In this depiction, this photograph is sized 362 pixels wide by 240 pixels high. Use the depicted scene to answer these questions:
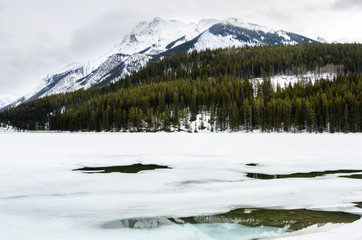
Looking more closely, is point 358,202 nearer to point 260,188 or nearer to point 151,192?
point 260,188

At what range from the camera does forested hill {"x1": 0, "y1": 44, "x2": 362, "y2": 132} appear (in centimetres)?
9599

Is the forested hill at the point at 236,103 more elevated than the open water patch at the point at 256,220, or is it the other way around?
the forested hill at the point at 236,103

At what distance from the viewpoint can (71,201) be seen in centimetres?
999

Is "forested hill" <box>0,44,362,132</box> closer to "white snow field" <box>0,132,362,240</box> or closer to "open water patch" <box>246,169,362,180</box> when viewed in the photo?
"open water patch" <box>246,169,362,180</box>

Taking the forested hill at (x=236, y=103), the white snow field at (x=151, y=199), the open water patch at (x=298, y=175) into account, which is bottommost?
the open water patch at (x=298, y=175)

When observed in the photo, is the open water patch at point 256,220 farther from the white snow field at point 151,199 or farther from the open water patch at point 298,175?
the open water patch at point 298,175

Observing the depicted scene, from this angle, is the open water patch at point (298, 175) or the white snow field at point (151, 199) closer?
the white snow field at point (151, 199)

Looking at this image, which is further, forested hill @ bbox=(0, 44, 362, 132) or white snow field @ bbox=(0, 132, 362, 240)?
forested hill @ bbox=(0, 44, 362, 132)

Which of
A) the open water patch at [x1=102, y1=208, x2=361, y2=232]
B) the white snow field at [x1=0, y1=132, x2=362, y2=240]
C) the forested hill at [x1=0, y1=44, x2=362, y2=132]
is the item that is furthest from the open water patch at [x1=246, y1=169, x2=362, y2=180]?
the forested hill at [x1=0, y1=44, x2=362, y2=132]

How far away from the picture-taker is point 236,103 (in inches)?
4722

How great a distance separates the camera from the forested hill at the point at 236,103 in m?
96.0

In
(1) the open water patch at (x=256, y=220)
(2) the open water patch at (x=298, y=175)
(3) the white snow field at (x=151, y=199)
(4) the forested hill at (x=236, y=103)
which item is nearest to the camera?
(3) the white snow field at (x=151, y=199)

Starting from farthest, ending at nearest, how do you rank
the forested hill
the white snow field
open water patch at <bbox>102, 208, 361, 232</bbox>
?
the forested hill < open water patch at <bbox>102, 208, 361, 232</bbox> < the white snow field

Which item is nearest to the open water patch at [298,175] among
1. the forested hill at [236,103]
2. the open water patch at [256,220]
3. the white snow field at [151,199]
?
the white snow field at [151,199]
